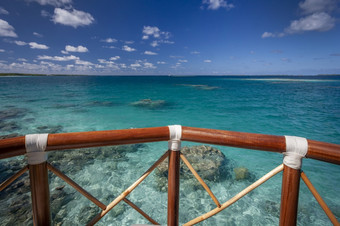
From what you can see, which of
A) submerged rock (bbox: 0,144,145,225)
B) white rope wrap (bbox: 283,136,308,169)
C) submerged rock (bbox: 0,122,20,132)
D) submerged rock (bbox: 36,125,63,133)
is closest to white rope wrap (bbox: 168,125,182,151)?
white rope wrap (bbox: 283,136,308,169)

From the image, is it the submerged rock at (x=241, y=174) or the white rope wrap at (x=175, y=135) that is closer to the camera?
the white rope wrap at (x=175, y=135)

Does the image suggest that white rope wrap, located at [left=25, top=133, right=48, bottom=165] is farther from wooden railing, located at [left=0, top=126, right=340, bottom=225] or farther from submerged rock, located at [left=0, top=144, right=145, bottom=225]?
submerged rock, located at [left=0, top=144, right=145, bottom=225]

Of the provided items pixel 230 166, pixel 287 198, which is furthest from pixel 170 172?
pixel 230 166

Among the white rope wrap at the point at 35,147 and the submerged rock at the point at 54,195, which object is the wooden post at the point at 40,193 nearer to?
the white rope wrap at the point at 35,147

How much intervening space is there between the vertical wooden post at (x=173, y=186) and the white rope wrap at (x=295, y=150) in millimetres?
952

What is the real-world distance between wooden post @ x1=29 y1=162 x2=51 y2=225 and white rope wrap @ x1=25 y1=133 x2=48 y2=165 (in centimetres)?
6

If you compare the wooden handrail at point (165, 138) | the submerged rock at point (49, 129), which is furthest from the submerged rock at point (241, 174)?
the submerged rock at point (49, 129)

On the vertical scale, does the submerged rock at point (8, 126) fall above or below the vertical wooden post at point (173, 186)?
below

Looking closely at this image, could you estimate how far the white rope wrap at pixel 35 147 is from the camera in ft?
4.19

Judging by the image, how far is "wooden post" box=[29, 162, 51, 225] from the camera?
1.39 meters

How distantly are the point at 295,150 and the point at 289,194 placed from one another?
1.42 ft

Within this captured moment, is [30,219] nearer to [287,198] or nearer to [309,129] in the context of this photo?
[287,198]

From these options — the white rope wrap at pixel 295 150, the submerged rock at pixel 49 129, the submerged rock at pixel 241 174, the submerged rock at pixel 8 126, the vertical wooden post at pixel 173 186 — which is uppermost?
the white rope wrap at pixel 295 150

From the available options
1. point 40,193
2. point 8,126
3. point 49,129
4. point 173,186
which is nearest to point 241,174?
point 173,186
